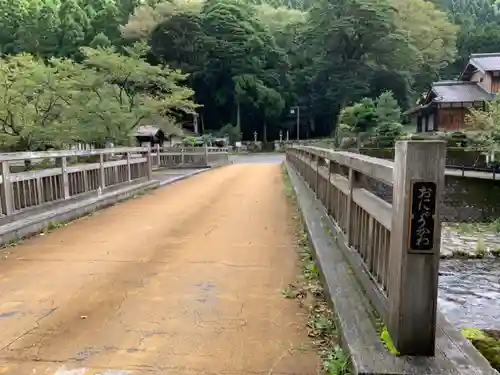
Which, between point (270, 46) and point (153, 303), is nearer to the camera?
point (153, 303)

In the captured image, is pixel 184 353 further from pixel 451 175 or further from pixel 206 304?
pixel 451 175

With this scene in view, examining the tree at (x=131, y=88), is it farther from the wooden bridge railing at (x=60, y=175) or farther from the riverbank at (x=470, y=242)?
the riverbank at (x=470, y=242)

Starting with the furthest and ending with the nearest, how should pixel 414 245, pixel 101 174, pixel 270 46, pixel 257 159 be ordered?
pixel 270 46, pixel 257 159, pixel 101 174, pixel 414 245

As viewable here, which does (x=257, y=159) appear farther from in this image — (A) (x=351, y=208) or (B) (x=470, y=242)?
(A) (x=351, y=208)

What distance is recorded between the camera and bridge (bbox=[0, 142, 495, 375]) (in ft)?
6.65

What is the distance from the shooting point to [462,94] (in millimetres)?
32844

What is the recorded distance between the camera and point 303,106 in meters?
51.1

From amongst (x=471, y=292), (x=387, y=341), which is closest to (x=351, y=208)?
(x=387, y=341)

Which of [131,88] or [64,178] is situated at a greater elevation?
[131,88]

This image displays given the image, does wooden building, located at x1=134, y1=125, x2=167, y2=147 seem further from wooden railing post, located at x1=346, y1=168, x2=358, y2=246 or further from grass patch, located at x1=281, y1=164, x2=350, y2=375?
wooden railing post, located at x1=346, y1=168, x2=358, y2=246

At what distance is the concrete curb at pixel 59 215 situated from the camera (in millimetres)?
5438

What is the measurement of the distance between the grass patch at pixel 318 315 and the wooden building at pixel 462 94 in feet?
103

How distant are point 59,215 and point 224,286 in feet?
13.0

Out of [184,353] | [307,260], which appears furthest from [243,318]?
[307,260]
